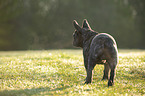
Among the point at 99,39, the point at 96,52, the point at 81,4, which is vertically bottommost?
the point at 96,52

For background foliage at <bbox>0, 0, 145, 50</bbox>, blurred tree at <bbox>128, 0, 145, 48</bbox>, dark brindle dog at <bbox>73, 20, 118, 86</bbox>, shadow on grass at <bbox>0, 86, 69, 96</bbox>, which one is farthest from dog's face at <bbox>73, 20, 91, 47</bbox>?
blurred tree at <bbox>128, 0, 145, 48</bbox>

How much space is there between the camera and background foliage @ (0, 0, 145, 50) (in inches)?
1865

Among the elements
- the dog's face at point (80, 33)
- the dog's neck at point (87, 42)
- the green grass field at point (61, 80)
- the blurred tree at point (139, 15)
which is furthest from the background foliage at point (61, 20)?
the dog's neck at point (87, 42)

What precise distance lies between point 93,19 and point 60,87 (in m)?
43.0

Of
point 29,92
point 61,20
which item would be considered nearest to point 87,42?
point 29,92

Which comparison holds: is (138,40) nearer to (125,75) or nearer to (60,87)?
(125,75)

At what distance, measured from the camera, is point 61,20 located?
51656 mm

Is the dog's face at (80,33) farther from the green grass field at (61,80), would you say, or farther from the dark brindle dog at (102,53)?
the green grass field at (61,80)

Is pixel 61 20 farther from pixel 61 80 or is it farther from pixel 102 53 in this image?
pixel 102 53

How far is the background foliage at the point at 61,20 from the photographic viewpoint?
4738cm

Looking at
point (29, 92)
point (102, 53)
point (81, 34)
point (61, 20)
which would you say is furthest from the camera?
point (61, 20)

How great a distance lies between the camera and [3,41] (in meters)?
45.1

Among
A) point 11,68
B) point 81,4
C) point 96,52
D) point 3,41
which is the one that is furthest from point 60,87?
point 81,4

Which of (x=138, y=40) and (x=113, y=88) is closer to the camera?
(x=113, y=88)
